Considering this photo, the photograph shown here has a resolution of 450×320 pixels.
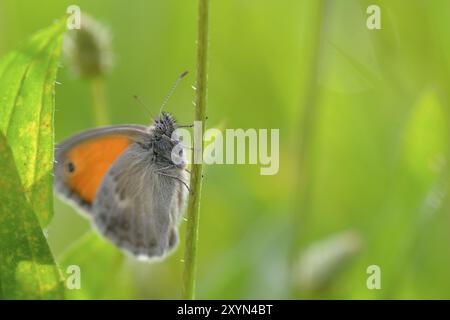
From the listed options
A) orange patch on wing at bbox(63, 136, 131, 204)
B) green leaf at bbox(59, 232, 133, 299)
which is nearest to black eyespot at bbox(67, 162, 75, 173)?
orange patch on wing at bbox(63, 136, 131, 204)

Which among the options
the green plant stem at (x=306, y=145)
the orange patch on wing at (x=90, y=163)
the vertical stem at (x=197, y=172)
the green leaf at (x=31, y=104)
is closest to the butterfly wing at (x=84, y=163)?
the orange patch on wing at (x=90, y=163)

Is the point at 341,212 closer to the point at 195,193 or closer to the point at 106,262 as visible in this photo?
the point at 106,262

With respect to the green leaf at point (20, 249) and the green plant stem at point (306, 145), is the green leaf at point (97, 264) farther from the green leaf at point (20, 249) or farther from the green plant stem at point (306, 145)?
the green plant stem at point (306, 145)

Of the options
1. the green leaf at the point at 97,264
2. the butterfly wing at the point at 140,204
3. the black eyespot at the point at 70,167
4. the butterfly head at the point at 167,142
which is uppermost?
the butterfly head at the point at 167,142

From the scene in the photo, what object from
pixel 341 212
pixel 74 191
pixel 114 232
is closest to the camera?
pixel 114 232

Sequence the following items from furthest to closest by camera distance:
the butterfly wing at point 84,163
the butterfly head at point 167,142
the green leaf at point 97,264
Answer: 1. the butterfly wing at point 84,163
2. the butterfly head at point 167,142
3. the green leaf at point 97,264

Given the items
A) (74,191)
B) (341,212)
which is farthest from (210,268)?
(74,191)

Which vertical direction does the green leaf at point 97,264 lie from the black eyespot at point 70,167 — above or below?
below
